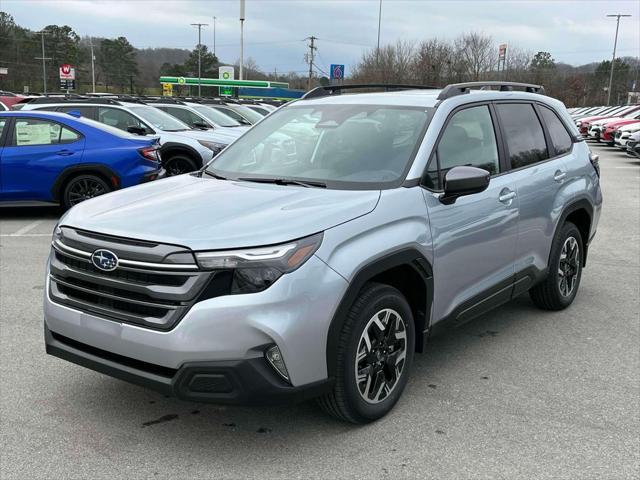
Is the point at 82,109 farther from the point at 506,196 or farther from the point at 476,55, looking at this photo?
the point at 476,55

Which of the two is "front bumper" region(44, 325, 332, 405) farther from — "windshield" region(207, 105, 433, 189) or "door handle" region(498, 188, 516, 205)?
"door handle" region(498, 188, 516, 205)

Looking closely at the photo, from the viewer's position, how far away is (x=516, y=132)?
4711 millimetres

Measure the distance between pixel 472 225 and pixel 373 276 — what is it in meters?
1.01

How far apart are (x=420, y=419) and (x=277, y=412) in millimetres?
809

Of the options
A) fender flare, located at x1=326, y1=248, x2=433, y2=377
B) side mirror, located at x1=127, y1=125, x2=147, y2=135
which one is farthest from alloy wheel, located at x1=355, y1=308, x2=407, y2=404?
side mirror, located at x1=127, y1=125, x2=147, y2=135

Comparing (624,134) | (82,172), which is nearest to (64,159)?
(82,172)

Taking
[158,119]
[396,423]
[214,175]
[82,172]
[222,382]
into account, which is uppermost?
[158,119]

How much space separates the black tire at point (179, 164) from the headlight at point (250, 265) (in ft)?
29.5

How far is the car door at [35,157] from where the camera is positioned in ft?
29.7

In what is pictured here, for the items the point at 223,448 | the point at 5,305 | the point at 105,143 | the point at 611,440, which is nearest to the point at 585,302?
the point at 611,440

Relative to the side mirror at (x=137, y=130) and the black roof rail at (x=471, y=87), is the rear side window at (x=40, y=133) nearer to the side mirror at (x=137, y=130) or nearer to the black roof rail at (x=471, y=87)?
the side mirror at (x=137, y=130)

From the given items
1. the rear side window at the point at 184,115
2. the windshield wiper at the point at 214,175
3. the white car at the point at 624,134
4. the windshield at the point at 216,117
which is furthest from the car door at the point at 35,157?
the white car at the point at 624,134

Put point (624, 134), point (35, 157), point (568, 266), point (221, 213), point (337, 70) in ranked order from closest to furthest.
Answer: point (221, 213), point (568, 266), point (35, 157), point (624, 134), point (337, 70)

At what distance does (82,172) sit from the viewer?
9.30 m
